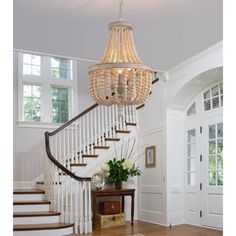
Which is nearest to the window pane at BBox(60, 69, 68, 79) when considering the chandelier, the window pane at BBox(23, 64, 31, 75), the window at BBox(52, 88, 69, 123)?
the window at BBox(52, 88, 69, 123)

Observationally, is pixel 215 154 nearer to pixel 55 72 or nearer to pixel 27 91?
pixel 55 72

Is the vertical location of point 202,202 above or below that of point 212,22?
below

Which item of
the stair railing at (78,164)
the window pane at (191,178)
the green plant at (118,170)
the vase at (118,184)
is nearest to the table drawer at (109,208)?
the vase at (118,184)

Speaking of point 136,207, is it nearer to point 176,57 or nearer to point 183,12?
point 176,57

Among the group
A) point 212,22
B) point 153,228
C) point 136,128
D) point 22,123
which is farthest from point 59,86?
point 212,22

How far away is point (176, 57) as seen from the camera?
235 inches

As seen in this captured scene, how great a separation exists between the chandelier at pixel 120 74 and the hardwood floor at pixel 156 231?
9.77ft

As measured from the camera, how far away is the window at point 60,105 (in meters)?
8.88

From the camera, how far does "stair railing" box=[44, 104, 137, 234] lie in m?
6.29

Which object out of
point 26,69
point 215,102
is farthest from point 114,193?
point 26,69

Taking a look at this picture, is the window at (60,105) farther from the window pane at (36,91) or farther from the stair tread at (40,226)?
the stair tread at (40,226)

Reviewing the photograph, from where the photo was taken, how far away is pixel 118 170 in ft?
24.2

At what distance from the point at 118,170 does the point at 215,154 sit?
2006 mm

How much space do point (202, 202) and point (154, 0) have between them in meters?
4.34
